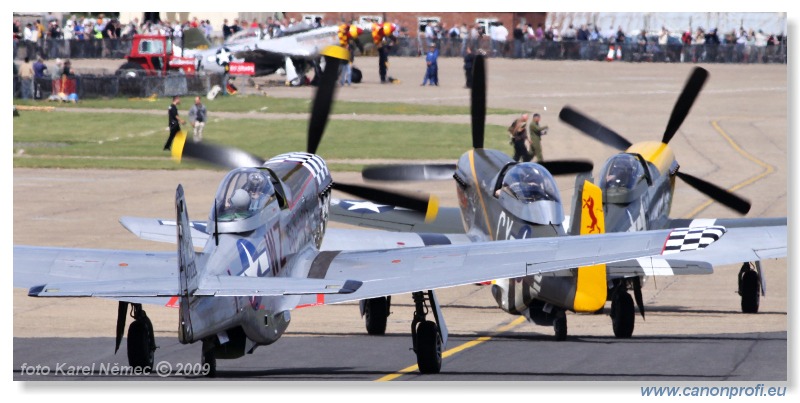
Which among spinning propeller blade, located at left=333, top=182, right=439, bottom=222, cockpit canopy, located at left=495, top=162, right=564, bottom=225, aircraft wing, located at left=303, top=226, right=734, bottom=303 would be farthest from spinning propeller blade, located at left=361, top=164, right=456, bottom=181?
aircraft wing, located at left=303, top=226, right=734, bottom=303

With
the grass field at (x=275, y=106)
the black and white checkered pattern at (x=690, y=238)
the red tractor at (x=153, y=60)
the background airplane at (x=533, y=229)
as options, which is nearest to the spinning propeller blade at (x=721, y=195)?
the background airplane at (x=533, y=229)

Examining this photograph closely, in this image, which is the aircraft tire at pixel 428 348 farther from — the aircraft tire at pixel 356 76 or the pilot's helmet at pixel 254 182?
the aircraft tire at pixel 356 76

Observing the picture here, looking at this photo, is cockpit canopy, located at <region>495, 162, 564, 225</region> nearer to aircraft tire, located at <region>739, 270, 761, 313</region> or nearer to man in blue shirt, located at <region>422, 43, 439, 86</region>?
aircraft tire, located at <region>739, 270, 761, 313</region>

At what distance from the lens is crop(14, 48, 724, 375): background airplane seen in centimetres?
1536

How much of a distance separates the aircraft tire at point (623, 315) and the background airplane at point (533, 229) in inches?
0.6

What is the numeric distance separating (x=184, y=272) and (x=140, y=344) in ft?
7.93

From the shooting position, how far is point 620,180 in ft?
78.4

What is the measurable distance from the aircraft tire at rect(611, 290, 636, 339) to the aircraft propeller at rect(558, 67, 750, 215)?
16.1 feet

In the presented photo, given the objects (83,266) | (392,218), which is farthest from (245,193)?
(392,218)

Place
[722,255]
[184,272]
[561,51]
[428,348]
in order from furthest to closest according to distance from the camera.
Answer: [561,51], [722,255], [428,348], [184,272]

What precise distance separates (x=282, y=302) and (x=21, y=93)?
4625 centimetres

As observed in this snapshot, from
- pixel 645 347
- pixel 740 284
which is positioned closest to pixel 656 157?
pixel 740 284

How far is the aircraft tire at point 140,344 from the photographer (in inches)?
680

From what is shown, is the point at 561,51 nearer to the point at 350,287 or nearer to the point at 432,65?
the point at 432,65
